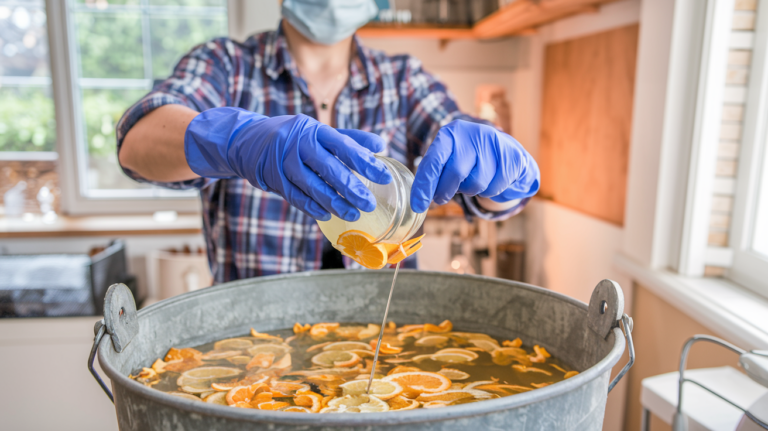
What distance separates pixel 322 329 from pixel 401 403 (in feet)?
0.97

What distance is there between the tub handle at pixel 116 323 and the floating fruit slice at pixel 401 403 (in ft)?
1.12

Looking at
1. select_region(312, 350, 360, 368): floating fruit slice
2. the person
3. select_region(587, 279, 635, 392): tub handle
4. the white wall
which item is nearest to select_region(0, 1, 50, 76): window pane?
the person

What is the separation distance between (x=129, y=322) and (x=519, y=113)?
2950 millimetres

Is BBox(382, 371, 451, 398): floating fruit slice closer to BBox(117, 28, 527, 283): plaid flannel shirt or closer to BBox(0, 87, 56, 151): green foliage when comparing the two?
BBox(117, 28, 527, 283): plaid flannel shirt

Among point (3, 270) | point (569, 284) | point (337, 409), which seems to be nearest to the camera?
point (337, 409)

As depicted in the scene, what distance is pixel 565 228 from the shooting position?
8.79 ft

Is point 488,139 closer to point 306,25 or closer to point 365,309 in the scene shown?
point 365,309

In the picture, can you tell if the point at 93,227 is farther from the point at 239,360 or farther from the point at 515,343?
the point at 515,343

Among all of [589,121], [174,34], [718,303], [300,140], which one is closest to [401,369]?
[300,140]

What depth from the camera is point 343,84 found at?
136 centimetres

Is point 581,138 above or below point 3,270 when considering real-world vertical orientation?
above

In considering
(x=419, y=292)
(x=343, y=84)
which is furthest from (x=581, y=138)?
(x=419, y=292)

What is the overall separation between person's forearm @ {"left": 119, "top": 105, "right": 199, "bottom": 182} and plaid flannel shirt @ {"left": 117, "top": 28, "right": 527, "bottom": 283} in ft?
0.61

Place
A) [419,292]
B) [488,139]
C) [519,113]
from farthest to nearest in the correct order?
[519,113] → [419,292] → [488,139]
